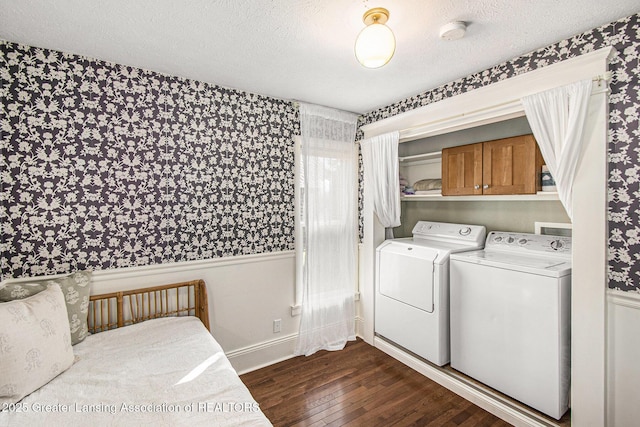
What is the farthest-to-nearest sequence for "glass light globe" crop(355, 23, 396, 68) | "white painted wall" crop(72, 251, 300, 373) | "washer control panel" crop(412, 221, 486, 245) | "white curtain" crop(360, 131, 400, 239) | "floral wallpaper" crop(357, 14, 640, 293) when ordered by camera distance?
"white curtain" crop(360, 131, 400, 239), "washer control panel" crop(412, 221, 486, 245), "white painted wall" crop(72, 251, 300, 373), "floral wallpaper" crop(357, 14, 640, 293), "glass light globe" crop(355, 23, 396, 68)

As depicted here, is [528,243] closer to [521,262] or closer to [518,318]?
[521,262]

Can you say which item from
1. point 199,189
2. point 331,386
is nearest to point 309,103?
point 199,189

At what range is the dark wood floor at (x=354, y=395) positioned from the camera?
216 centimetres

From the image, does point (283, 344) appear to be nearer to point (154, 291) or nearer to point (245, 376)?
point (245, 376)

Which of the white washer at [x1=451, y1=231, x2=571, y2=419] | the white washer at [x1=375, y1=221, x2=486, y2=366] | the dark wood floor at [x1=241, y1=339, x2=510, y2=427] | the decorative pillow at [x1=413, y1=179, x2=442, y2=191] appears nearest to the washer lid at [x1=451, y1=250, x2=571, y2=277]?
the white washer at [x1=451, y1=231, x2=571, y2=419]

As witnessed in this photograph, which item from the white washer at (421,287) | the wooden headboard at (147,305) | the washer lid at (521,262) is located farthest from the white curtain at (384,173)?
the wooden headboard at (147,305)

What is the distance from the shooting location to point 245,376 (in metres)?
2.74

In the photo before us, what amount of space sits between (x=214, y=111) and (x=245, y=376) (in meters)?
2.35

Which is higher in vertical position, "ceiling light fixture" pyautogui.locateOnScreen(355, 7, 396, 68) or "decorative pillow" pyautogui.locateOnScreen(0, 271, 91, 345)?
"ceiling light fixture" pyautogui.locateOnScreen(355, 7, 396, 68)

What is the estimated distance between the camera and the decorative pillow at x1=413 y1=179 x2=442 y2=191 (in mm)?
3137

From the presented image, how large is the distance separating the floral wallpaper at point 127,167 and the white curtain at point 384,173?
893 mm

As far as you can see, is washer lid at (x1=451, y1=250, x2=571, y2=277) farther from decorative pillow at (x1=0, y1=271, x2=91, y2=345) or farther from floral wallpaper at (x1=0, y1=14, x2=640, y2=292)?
decorative pillow at (x1=0, y1=271, x2=91, y2=345)

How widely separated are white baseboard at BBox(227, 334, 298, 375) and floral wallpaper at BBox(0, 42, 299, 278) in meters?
0.91

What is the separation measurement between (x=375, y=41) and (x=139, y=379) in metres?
2.08
